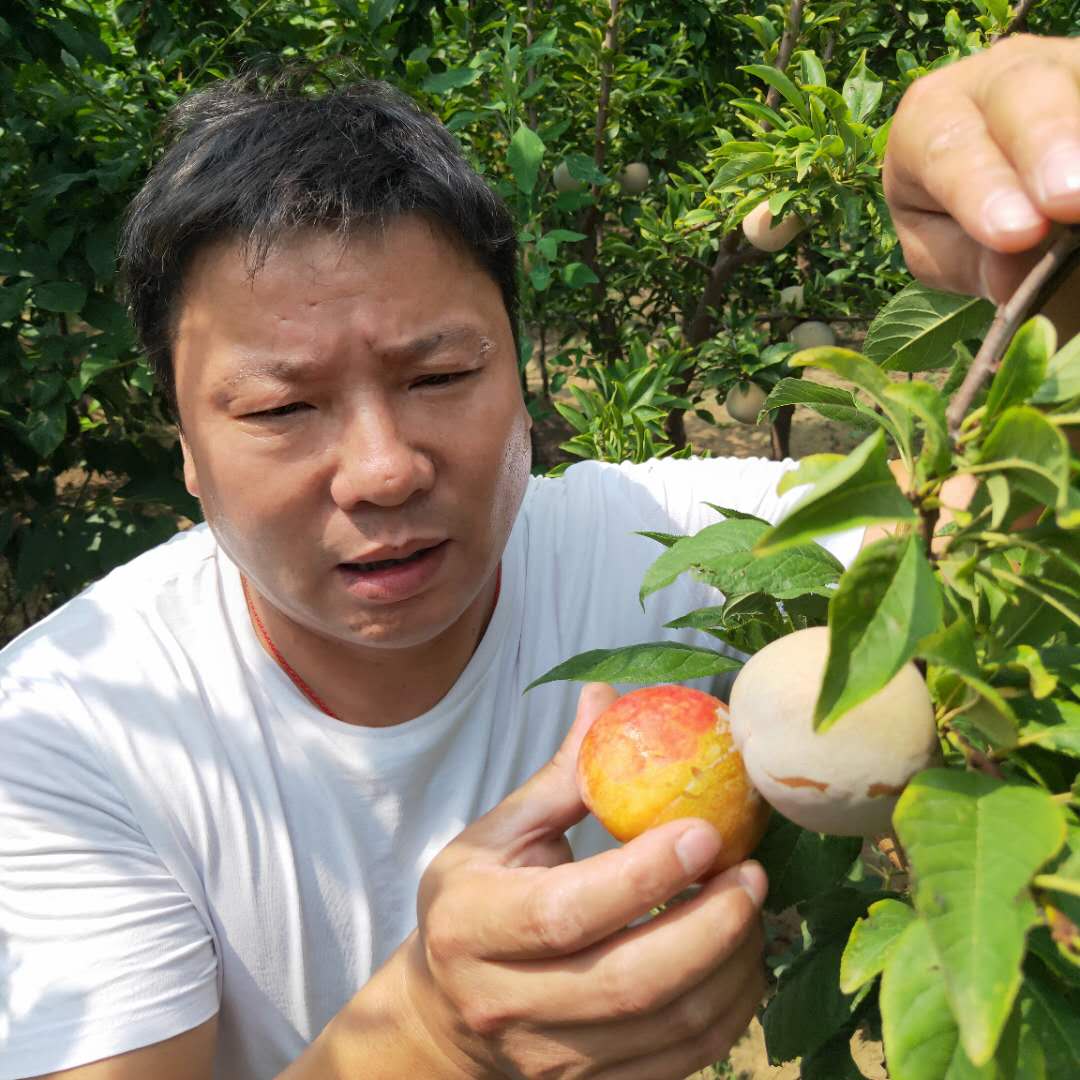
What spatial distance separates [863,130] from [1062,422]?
1.66 meters

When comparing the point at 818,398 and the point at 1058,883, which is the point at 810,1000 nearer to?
the point at 1058,883

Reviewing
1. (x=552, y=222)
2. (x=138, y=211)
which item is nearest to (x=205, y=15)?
(x=552, y=222)

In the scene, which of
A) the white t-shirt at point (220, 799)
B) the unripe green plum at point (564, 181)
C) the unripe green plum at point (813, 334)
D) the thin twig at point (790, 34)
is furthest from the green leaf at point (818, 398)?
the unripe green plum at point (813, 334)

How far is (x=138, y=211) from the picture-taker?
1.41 meters

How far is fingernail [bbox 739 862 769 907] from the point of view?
2.95 feet

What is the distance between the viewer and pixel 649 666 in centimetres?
90

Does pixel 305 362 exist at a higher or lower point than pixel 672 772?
higher

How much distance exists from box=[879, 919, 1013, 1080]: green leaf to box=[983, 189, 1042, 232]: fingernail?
0.51 meters

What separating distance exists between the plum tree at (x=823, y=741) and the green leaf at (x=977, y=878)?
56 millimetres

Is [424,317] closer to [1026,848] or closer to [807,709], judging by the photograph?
[807,709]

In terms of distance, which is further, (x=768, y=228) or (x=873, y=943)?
(x=768, y=228)

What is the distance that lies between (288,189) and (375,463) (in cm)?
36

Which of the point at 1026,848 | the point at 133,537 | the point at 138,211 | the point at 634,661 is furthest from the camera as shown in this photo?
the point at 133,537

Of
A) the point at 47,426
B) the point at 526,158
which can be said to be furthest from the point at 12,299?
the point at 526,158
